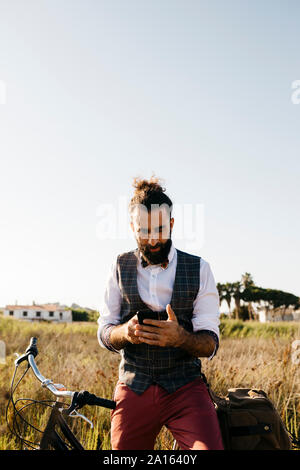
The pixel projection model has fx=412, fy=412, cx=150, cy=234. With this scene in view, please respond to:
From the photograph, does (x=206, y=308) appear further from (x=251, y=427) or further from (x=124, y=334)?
(x=251, y=427)

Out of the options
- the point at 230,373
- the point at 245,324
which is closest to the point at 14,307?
the point at 245,324

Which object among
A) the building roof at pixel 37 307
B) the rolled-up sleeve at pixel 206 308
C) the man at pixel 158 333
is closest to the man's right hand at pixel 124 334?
the man at pixel 158 333

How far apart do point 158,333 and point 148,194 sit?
820 mm

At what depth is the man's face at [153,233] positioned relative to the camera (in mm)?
2350

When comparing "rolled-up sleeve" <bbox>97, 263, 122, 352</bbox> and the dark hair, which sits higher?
the dark hair

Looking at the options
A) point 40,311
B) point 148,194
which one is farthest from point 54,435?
point 40,311

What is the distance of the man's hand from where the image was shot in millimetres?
2033

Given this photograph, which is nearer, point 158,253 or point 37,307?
point 158,253

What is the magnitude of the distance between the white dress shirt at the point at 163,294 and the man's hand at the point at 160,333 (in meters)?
0.24

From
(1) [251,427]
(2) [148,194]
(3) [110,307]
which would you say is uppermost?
(2) [148,194]

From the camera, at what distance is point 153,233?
7.73 ft

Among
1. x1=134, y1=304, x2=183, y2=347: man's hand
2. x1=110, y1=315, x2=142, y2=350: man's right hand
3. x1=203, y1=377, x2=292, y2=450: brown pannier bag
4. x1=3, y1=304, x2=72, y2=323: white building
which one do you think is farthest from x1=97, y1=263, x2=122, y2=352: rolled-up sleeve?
x1=3, y1=304, x2=72, y2=323: white building

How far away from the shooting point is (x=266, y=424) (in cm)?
214

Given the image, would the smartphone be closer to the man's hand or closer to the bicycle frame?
the man's hand
